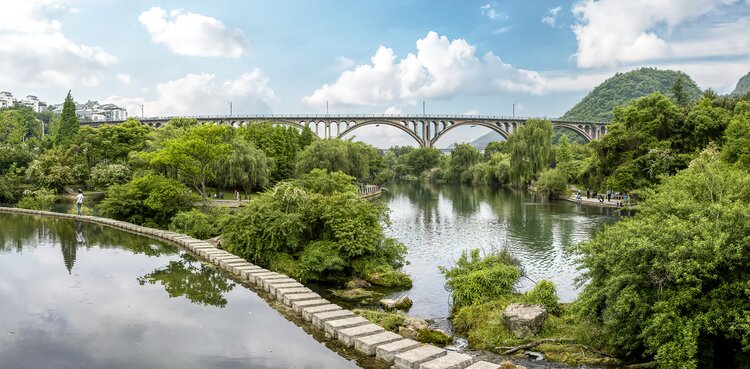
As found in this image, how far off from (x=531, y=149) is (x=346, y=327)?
162 feet

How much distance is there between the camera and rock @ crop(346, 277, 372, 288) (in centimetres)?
1443

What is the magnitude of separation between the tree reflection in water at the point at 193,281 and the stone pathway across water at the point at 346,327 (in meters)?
0.58

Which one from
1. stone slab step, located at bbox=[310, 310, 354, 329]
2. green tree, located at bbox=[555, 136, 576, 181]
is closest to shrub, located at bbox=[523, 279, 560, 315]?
stone slab step, located at bbox=[310, 310, 354, 329]

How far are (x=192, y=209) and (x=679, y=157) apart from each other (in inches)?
1220

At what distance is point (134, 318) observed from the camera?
9898 mm

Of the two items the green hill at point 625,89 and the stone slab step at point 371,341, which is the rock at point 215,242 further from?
the green hill at point 625,89

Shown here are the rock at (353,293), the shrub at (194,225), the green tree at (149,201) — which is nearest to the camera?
the rock at (353,293)

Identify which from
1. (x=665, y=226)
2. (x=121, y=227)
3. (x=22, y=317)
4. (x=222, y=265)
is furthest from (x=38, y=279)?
(x=665, y=226)

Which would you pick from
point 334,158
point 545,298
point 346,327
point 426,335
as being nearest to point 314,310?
point 346,327

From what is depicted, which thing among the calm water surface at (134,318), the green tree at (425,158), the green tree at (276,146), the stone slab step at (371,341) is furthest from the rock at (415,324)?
the green tree at (425,158)

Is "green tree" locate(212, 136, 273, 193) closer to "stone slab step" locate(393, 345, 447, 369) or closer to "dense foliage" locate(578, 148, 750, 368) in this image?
"stone slab step" locate(393, 345, 447, 369)

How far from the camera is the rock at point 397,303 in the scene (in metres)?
12.7

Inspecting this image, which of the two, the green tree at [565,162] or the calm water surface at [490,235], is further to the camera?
the green tree at [565,162]

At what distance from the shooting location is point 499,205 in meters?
42.2
